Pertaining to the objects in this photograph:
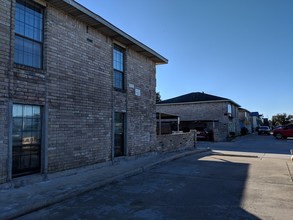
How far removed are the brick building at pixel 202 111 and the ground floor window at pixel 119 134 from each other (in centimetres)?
2259

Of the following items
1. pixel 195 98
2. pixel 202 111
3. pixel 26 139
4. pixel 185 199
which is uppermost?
pixel 195 98

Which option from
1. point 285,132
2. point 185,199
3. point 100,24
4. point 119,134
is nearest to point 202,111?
point 285,132

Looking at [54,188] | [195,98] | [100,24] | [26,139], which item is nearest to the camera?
[54,188]

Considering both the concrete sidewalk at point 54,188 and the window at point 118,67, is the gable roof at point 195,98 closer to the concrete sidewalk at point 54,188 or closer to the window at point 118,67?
the window at point 118,67

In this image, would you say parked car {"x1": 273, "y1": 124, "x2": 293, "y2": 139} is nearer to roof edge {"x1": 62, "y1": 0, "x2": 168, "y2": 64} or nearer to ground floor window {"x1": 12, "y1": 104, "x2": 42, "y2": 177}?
roof edge {"x1": 62, "y1": 0, "x2": 168, "y2": 64}

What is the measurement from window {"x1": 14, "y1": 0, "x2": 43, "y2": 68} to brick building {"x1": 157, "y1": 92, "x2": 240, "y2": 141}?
91.5 ft

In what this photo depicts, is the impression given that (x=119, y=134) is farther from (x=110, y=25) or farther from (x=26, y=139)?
(x=26, y=139)

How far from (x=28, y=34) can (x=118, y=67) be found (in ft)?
16.7

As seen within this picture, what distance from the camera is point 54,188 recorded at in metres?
7.14

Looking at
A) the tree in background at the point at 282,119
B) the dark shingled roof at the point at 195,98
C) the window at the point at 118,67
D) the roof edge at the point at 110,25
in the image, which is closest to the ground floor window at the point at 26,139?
the roof edge at the point at 110,25

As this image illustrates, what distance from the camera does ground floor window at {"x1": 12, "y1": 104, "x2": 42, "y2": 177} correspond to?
7.34 metres

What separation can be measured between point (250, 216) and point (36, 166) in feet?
19.6

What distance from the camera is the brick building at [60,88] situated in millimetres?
7227

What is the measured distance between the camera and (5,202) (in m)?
5.86
